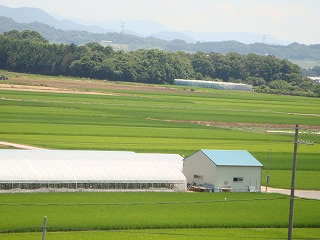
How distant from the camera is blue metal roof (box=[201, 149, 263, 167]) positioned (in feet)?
149

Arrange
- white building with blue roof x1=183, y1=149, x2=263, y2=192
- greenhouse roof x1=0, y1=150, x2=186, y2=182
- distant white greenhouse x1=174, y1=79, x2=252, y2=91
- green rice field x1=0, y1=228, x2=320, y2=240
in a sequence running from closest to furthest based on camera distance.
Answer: green rice field x1=0, y1=228, x2=320, y2=240 < greenhouse roof x1=0, y1=150, x2=186, y2=182 < white building with blue roof x1=183, y1=149, x2=263, y2=192 < distant white greenhouse x1=174, y1=79, x2=252, y2=91

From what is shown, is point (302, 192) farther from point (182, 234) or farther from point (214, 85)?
point (214, 85)

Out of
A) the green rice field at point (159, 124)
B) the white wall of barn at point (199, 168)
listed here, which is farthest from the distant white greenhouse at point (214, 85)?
the white wall of barn at point (199, 168)

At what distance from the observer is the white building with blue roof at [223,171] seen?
4506cm

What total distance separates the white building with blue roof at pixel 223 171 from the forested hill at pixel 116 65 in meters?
95.6

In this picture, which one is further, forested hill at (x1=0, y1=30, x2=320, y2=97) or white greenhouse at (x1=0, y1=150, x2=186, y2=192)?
forested hill at (x1=0, y1=30, x2=320, y2=97)

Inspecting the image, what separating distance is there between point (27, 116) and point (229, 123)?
18844 millimetres

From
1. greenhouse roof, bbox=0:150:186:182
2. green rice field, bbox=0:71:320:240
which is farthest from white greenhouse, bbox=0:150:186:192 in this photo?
green rice field, bbox=0:71:320:240

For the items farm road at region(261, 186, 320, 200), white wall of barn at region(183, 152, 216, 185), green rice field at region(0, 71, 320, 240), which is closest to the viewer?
green rice field at region(0, 71, 320, 240)

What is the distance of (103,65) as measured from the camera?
141 m

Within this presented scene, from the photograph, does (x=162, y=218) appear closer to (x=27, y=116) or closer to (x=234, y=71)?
(x=27, y=116)

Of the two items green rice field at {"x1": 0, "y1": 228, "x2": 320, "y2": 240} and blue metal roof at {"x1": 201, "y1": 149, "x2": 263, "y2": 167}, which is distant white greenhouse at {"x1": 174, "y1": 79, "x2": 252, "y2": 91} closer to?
blue metal roof at {"x1": 201, "y1": 149, "x2": 263, "y2": 167}

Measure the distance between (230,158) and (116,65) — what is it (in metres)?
97.4

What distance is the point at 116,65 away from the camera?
142m
